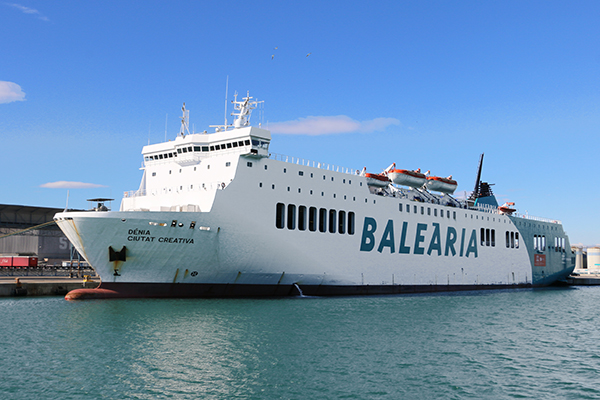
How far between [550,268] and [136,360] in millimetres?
46029

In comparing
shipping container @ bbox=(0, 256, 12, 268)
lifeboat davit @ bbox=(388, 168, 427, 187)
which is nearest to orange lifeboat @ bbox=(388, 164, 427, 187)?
lifeboat davit @ bbox=(388, 168, 427, 187)

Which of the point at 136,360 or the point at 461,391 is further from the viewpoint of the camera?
the point at 136,360

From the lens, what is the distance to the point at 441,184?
3928 centimetres

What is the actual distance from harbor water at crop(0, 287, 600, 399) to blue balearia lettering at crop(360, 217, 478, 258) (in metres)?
8.72

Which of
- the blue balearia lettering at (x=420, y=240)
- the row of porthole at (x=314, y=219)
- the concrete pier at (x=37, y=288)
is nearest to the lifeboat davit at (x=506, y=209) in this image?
the blue balearia lettering at (x=420, y=240)

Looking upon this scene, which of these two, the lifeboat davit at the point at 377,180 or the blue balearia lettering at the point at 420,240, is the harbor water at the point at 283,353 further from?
the lifeboat davit at the point at 377,180

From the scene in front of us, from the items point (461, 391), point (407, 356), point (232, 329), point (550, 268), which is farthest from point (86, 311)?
point (550, 268)

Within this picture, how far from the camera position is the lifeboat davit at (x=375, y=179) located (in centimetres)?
3266

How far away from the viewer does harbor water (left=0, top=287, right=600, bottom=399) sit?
1109cm

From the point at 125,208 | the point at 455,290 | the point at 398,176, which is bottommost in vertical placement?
the point at 455,290

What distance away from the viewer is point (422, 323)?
2008 centimetres

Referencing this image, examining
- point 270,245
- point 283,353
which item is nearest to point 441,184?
point 270,245

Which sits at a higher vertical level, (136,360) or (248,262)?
(248,262)

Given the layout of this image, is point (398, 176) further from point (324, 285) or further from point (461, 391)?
point (461, 391)
